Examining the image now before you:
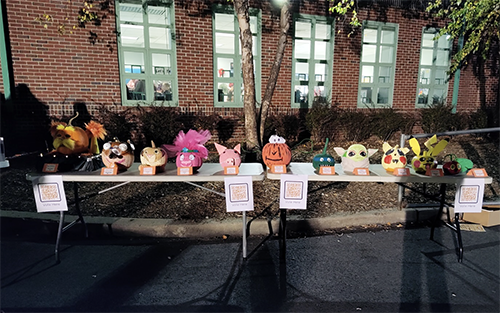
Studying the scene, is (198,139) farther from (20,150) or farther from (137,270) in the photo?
(20,150)

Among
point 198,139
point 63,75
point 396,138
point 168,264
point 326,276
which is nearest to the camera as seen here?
point 326,276

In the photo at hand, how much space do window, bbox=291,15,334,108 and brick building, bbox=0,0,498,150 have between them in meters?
0.03

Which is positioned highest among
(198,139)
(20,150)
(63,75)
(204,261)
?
(63,75)

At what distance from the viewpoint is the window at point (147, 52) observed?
806 cm

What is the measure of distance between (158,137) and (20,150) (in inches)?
127

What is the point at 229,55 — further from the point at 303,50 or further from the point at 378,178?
the point at 378,178

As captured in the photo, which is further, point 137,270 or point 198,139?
point 198,139

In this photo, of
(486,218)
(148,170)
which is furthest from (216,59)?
(486,218)

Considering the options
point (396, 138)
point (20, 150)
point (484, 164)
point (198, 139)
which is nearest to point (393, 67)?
point (396, 138)

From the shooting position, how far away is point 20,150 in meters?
7.50

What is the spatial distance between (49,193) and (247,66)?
12.3 ft

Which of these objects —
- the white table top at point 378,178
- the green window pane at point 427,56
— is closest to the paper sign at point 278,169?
the white table top at point 378,178

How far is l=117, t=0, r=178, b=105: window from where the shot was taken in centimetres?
806

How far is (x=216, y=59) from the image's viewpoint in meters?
8.66
